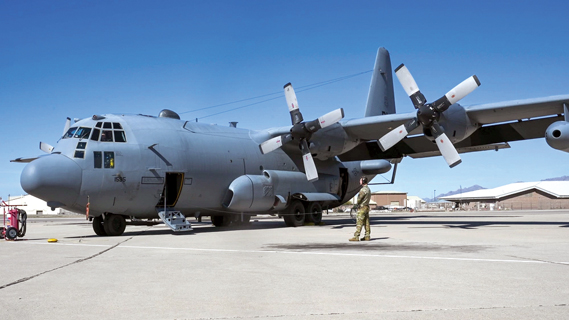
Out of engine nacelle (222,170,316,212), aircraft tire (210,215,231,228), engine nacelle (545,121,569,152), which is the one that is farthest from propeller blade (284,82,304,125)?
engine nacelle (545,121,569,152)

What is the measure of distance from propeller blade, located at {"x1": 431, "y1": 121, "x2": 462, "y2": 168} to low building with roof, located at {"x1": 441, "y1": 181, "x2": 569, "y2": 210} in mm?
75391

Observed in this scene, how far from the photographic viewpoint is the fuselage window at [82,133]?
57.2 feet

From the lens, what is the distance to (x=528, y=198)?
92.8 meters

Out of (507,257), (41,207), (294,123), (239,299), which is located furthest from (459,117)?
(41,207)

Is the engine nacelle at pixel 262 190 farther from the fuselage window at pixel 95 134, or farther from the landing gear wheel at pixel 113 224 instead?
the fuselage window at pixel 95 134

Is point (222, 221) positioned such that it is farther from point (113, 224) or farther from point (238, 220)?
point (113, 224)

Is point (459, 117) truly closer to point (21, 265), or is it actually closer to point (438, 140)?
point (438, 140)

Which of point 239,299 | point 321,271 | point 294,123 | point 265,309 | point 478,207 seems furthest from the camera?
point 478,207

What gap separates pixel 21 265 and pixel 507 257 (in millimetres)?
9139

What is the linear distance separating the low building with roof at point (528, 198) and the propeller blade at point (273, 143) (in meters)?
76.1

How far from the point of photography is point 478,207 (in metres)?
93.6

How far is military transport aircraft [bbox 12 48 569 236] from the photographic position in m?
17.1

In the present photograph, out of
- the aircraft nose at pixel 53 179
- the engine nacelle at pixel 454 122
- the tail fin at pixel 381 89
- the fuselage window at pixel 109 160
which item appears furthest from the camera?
the tail fin at pixel 381 89

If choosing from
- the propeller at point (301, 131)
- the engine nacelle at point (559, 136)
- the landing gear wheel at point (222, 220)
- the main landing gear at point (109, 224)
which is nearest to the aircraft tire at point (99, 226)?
the main landing gear at point (109, 224)
